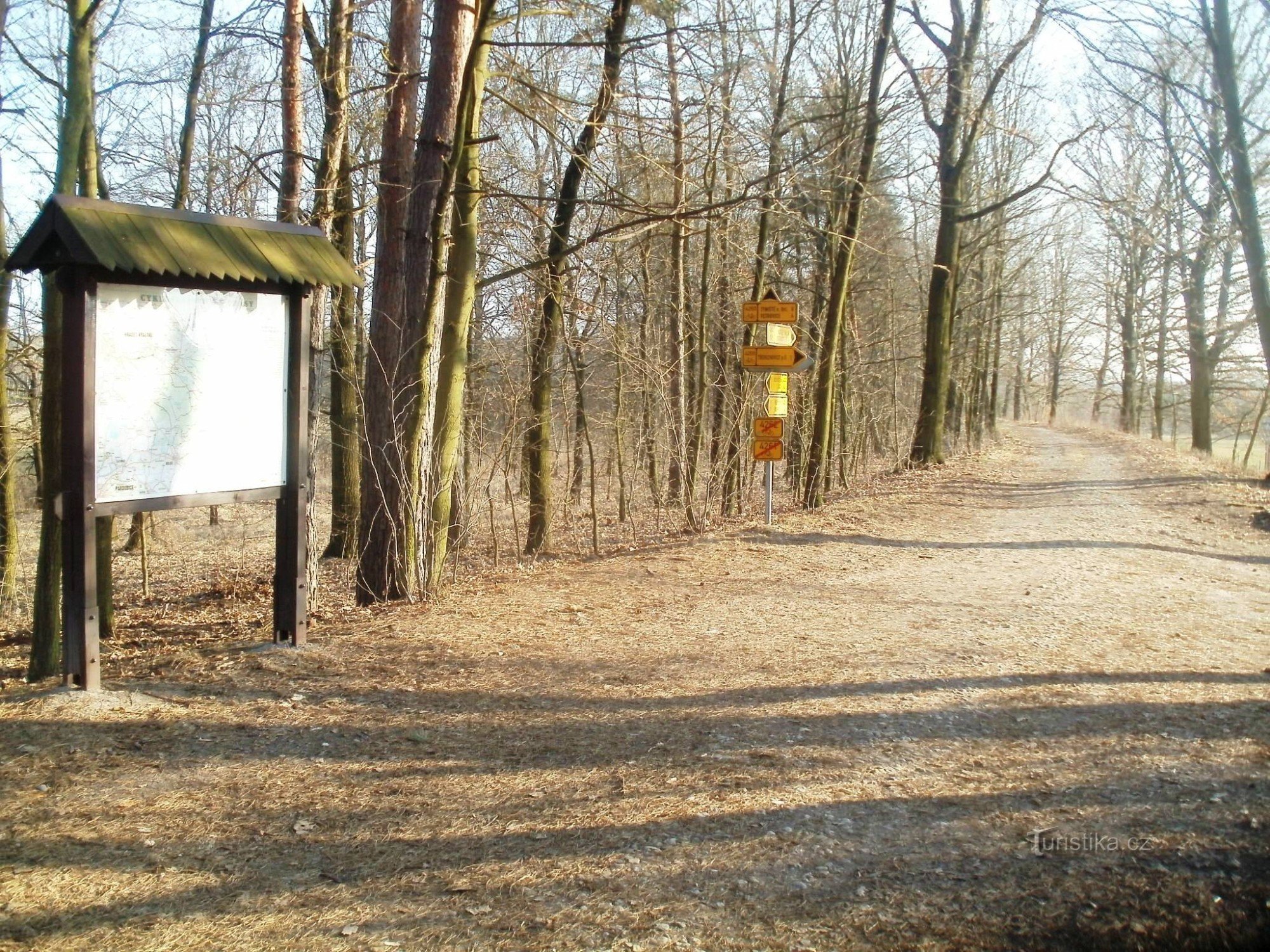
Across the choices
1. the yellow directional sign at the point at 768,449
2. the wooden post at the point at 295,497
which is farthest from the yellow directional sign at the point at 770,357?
the wooden post at the point at 295,497

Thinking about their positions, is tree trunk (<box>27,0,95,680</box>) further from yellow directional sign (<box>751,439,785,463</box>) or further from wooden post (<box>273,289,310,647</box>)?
yellow directional sign (<box>751,439,785,463</box>)

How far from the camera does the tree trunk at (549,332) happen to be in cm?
1133

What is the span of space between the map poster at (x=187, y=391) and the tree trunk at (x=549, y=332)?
4.92 m

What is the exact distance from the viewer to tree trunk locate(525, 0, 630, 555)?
37.2 feet

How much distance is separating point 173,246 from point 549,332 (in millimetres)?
7370

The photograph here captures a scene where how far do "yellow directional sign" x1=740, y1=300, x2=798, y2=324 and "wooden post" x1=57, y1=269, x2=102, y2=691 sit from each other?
796cm

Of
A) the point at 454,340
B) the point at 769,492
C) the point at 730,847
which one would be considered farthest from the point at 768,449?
the point at 730,847

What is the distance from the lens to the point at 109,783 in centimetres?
484

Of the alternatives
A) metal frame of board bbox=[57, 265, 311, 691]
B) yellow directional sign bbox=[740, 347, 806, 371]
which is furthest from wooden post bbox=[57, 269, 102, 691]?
yellow directional sign bbox=[740, 347, 806, 371]

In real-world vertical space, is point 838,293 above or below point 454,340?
above

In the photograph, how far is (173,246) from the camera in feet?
19.4

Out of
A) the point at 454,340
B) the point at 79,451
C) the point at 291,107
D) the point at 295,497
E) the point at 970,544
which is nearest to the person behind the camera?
the point at 79,451

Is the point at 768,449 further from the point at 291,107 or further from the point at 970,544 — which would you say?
the point at 291,107

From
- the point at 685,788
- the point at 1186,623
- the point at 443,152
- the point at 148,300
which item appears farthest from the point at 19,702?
the point at 1186,623
